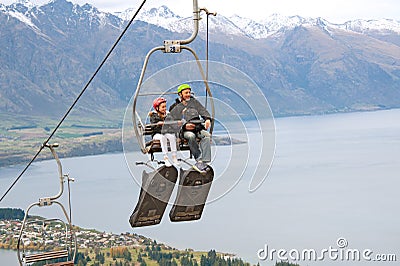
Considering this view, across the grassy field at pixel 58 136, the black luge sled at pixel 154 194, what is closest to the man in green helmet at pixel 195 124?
the black luge sled at pixel 154 194

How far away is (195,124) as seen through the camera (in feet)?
18.0

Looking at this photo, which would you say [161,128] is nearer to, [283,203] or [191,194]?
[191,194]

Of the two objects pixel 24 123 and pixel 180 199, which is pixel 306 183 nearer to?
pixel 180 199

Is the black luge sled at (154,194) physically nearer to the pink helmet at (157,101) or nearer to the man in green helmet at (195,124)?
the man in green helmet at (195,124)

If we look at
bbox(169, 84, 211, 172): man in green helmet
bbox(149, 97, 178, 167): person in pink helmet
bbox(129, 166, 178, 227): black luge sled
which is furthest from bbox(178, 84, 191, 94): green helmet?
bbox(129, 166, 178, 227): black luge sled

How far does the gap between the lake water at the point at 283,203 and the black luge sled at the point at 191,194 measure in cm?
2813

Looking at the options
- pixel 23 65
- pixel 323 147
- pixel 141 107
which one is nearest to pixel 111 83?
pixel 23 65

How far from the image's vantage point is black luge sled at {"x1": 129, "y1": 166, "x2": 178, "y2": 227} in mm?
5375

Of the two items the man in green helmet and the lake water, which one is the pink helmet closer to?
the man in green helmet

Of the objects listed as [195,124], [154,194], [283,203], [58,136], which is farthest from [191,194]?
[58,136]

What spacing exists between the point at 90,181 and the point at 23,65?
129 meters

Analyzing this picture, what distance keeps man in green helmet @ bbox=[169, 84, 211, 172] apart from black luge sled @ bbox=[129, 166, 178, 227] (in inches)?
9.4

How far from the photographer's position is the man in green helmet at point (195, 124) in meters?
5.44

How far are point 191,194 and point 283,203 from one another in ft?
182
